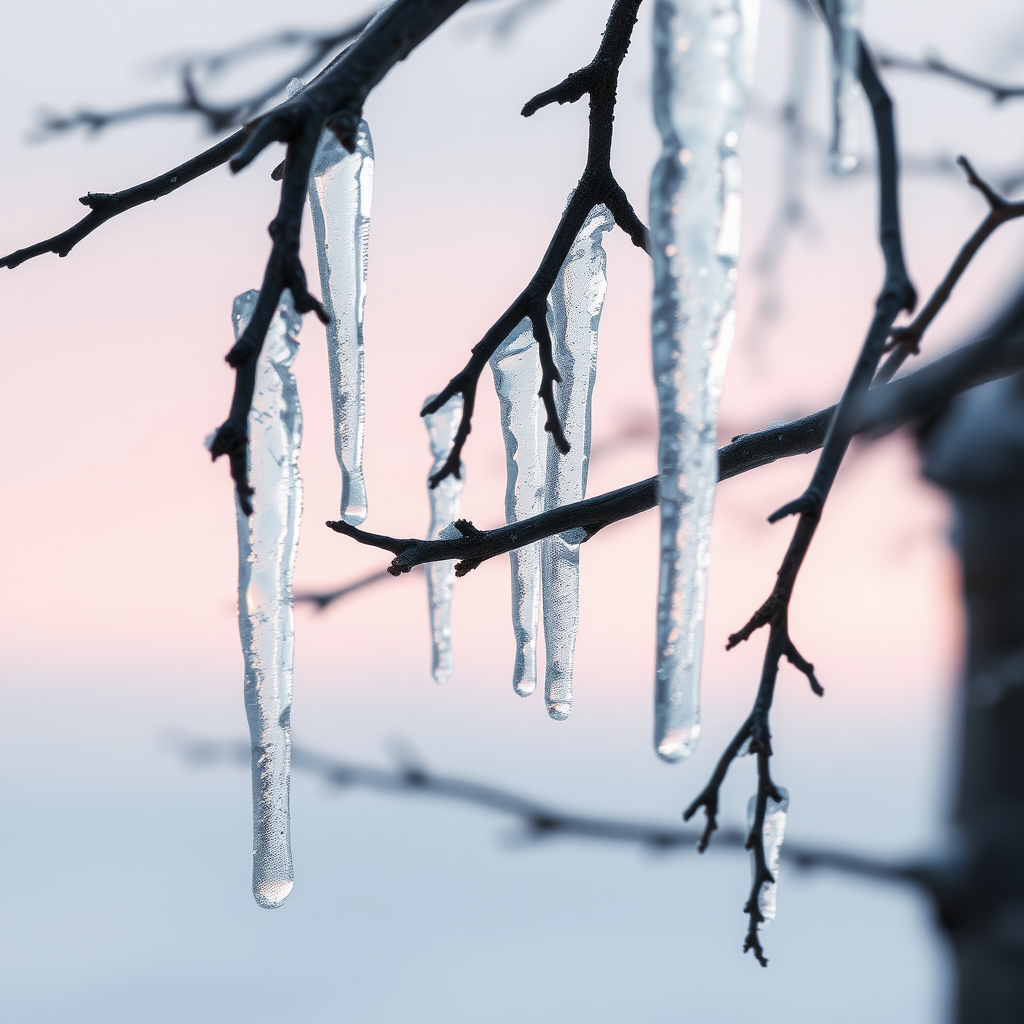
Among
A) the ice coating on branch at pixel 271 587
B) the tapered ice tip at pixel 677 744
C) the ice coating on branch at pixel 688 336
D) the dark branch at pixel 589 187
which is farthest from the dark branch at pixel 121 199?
the tapered ice tip at pixel 677 744

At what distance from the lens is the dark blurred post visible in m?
2.93

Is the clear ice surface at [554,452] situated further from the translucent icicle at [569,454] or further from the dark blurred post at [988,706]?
the dark blurred post at [988,706]

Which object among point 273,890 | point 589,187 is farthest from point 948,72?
point 273,890

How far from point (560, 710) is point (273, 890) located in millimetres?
590

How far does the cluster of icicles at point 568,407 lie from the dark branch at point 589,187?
4 centimetres

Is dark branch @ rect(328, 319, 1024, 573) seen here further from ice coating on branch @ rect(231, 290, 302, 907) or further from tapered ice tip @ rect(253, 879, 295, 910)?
tapered ice tip @ rect(253, 879, 295, 910)

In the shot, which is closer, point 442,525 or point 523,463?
point 523,463

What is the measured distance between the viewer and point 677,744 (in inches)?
40.3

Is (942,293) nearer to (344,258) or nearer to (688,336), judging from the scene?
(688,336)

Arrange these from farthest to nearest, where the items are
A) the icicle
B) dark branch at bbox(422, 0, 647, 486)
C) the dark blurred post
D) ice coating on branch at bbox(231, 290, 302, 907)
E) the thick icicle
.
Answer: the dark blurred post, the thick icicle, dark branch at bbox(422, 0, 647, 486), ice coating on branch at bbox(231, 290, 302, 907), the icicle

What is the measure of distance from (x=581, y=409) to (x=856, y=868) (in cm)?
195

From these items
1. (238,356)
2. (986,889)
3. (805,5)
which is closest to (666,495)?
(238,356)

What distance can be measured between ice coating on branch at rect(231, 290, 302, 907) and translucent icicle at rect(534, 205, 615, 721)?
1.73ft

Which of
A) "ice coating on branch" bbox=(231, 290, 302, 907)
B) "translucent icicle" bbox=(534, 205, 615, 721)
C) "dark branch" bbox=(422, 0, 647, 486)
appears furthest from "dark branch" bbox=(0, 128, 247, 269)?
"translucent icicle" bbox=(534, 205, 615, 721)
